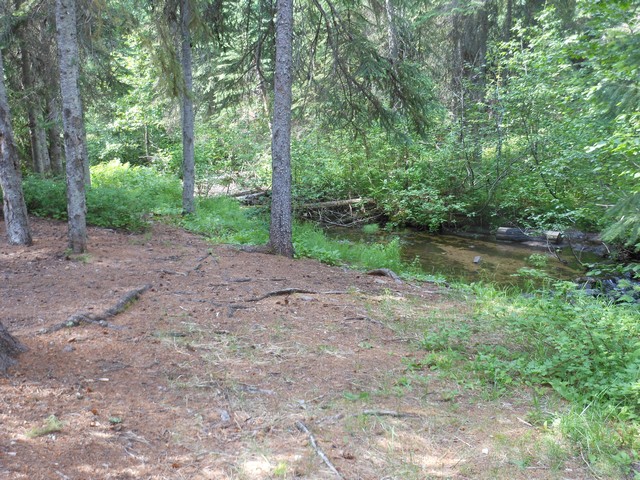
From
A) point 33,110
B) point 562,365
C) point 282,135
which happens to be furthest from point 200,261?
point 33,110

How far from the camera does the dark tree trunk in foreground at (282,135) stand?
848 cm

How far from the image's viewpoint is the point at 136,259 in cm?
795

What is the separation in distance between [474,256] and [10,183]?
10.6 m

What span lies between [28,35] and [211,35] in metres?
5.08

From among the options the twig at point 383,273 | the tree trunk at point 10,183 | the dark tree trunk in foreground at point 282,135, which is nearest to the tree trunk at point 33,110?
the tree trunk at point 10,183

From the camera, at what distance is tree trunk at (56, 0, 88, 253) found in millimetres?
7406

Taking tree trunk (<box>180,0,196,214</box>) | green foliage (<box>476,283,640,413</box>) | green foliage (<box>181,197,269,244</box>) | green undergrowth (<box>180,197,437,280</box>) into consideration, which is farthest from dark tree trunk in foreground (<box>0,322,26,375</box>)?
tree trunk (<box>180,0,196,214</box>)

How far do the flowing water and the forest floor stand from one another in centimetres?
491

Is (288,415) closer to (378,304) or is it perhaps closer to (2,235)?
(378,304)

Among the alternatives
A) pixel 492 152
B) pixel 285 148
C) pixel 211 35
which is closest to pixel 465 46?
pixel 492 152

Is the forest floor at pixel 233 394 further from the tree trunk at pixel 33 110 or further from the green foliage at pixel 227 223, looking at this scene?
the tree trunk at pixel 33 110

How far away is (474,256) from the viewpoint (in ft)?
43.3

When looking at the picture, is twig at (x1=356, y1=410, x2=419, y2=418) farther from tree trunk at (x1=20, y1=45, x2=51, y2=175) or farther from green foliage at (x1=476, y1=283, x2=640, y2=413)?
tree trunk at (x1=20, y1=45, x2=51, y2=175)

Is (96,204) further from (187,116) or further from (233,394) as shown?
(233,394)
